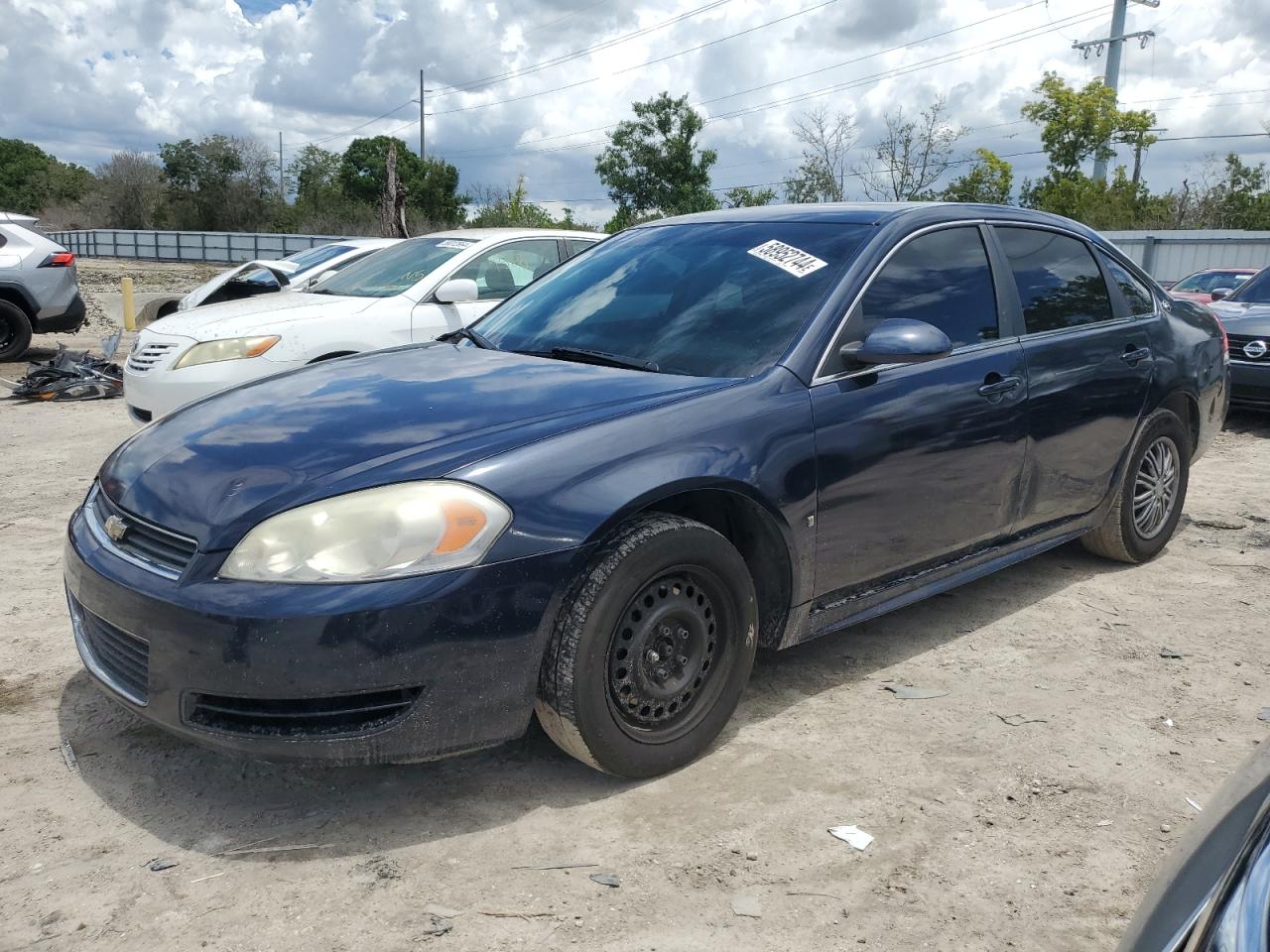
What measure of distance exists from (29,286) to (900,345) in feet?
39.1

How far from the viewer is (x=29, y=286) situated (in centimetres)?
1229

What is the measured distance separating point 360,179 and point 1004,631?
79164 millimetres

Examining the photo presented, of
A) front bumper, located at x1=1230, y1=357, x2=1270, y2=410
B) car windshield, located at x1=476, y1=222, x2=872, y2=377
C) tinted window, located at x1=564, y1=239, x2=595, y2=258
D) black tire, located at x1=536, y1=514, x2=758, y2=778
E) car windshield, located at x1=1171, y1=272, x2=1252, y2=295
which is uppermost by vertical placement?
car windshield, located at x1=1171, y1=272, x2=1252, y2=295

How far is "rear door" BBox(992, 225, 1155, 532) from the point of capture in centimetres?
412

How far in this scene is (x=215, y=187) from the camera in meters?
64.0

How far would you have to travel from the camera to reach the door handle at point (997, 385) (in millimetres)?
3832

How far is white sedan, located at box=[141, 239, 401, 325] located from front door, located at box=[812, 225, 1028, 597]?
672 centimetres

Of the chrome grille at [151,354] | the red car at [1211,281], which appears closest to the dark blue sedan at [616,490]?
the chrome grille at [151,354]

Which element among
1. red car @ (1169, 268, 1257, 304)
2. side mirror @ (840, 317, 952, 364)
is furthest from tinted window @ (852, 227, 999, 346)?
red car @ (1169, 268, 1257, 304)

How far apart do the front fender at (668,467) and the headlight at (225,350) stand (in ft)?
14.3

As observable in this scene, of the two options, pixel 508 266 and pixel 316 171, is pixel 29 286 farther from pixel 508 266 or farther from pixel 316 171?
pixel 316 171

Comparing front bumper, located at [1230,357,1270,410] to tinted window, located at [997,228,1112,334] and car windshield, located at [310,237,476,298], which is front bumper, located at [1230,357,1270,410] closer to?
tinted window, located at [997,228,1112,334]

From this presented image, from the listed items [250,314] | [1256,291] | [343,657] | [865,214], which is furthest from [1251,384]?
[343,657]

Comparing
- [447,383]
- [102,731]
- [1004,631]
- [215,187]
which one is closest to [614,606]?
[447,383]
